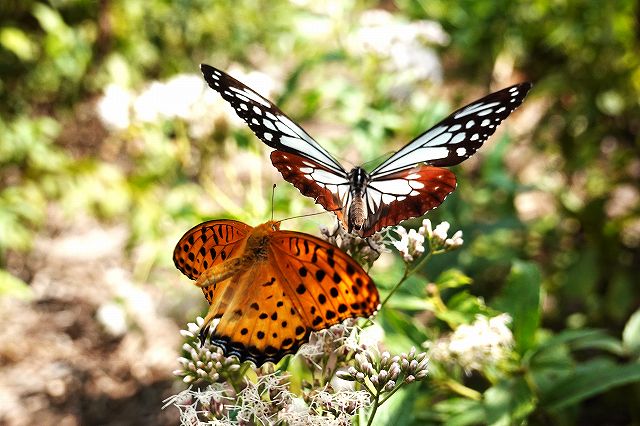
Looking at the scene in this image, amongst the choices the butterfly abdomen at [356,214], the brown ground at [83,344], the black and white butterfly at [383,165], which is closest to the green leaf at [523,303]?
the black and white butterfly at [383,165]

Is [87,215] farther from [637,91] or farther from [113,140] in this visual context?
[637,91]

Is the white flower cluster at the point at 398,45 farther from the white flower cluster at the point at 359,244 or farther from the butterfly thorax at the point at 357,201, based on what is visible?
the white flower cluster at the point at 359,244

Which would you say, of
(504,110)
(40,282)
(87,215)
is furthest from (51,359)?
(504,110)

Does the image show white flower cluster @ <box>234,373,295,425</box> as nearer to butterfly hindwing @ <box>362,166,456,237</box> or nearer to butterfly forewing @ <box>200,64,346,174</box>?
butterfly hindwing @ <box>362,166,456,237</box>

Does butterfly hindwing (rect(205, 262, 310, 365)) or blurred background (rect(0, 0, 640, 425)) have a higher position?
blurred background (rect(0, 0, 640, 425))

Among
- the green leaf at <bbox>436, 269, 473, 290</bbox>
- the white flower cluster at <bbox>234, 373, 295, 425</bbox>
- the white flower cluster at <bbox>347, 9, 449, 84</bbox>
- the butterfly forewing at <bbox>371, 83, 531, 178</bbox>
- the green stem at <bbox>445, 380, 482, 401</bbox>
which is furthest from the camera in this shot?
the white flower cluster at <bbox>347, 9, 449, 84</bbox>

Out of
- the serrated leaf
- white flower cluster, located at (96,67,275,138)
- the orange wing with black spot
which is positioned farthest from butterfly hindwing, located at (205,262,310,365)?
white flower cluster, located at (96,67,275,138)
